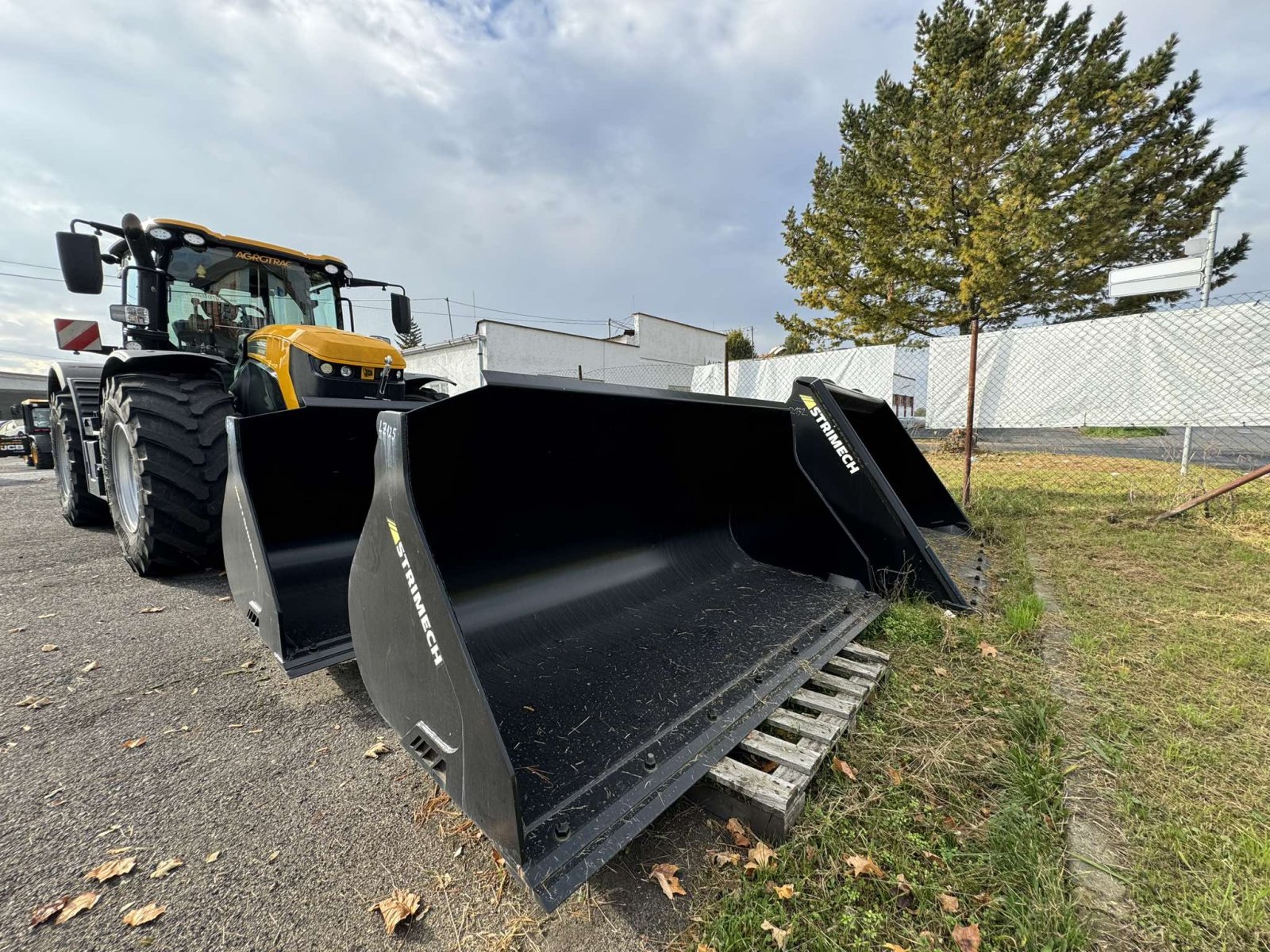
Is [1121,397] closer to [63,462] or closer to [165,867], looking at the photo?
[165,867]

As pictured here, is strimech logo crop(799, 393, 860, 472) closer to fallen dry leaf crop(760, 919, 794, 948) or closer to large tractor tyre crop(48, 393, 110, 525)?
fallen dry leaf crop(760, 919, 794, 948)

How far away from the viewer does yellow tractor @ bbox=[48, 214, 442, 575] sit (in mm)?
3246

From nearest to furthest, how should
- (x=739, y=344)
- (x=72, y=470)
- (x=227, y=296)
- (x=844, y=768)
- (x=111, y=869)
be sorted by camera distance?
(x=111, y=869) < (x=844, y=768) < (x=227, y=296) < (x=72, y=470) < (x=739, y=344)

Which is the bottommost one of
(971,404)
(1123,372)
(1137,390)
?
(971,404)

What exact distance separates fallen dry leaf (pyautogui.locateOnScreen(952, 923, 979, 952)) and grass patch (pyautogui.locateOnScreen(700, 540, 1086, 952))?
0.02m

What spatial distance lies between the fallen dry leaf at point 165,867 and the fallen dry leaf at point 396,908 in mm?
606

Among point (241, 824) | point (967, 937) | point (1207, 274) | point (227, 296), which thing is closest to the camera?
point (967, 937)

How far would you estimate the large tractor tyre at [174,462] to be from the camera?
3.17m

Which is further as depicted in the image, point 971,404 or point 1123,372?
point 971,404

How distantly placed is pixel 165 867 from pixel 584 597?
4.97ft

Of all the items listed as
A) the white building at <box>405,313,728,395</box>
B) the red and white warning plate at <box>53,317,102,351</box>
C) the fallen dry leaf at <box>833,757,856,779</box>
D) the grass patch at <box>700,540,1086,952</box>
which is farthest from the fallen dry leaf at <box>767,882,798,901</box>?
the white building at <box>405,313,728,395</box>

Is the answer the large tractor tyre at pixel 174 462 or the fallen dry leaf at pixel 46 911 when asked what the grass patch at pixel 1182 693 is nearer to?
the fallen dry leaf at pixel 46 911

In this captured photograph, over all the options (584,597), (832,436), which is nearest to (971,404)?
(832,436)

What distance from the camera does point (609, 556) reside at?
103 inches
